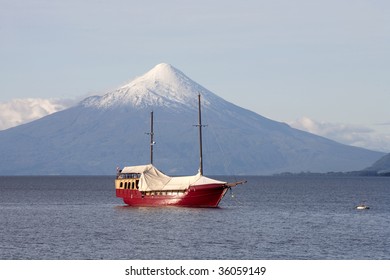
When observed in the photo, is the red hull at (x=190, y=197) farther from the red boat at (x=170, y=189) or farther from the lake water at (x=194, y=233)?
the lake water at (x=194, y=233)

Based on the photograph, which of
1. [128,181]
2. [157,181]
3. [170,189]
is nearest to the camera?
[170,189]

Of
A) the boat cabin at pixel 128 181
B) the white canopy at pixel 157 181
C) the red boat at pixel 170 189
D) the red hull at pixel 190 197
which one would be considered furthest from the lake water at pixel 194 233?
the boat cabin at pixel 128 181

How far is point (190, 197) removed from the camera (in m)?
120

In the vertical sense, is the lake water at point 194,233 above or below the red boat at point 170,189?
below

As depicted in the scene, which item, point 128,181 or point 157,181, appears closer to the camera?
point 157,181

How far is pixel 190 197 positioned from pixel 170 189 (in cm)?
391

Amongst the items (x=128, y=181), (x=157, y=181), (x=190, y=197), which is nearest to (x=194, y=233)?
(x=190, y=197)

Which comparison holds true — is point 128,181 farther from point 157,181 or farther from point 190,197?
point 190,197

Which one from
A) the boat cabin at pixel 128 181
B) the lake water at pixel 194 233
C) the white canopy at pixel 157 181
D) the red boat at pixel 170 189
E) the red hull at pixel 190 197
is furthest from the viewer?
the boat cabin at pixel 128 181

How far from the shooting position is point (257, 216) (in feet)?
385

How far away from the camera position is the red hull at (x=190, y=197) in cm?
12069

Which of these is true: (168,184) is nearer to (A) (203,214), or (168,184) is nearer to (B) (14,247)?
(A) (203,214)

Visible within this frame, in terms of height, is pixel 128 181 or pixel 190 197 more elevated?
pixel 128 181

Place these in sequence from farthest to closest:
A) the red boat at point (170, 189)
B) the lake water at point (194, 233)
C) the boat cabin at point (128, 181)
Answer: the boat cabin at point (128, 181) < the red boat at point (170, 189) < the lake water at point (194, 233)
